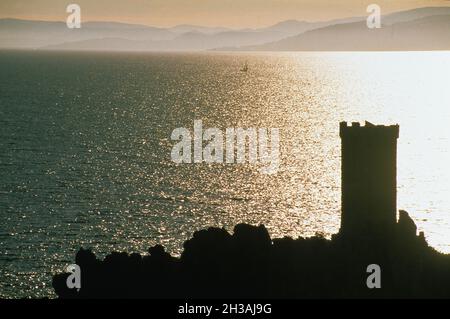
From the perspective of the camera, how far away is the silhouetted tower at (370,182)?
126 feet

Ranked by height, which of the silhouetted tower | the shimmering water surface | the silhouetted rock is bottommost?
the shimmering water surface

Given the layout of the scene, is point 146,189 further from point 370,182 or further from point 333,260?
point 370,182

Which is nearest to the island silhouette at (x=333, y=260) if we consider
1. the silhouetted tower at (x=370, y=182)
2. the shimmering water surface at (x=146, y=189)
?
the silhouetted tower at (x=370, y=182)

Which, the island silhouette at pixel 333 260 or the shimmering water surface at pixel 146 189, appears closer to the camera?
the island silhouette at pixel 333 260

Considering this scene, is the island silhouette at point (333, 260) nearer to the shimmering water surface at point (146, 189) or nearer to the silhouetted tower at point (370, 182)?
the silhouetted tower at point (370, 182)

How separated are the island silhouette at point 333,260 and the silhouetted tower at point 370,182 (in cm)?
4

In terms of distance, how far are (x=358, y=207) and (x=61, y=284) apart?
1376 centimetres

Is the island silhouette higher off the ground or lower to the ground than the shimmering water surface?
higher

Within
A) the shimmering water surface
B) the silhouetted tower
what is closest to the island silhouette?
the silhouetted tower

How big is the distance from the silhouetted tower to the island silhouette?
0.14 feet

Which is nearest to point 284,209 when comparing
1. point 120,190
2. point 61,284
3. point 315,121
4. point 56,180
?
point 120,190

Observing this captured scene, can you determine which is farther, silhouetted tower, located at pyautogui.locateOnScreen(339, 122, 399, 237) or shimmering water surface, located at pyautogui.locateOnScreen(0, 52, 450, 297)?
shimmering water surface, located at pyautogui.locateOnScreen(0, 52, 450, 297)

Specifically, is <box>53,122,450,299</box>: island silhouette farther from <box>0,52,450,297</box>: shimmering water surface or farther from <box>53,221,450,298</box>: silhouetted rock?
<box>0,52,450,297</box>: shimmering water surface

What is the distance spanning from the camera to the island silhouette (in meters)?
38.2
